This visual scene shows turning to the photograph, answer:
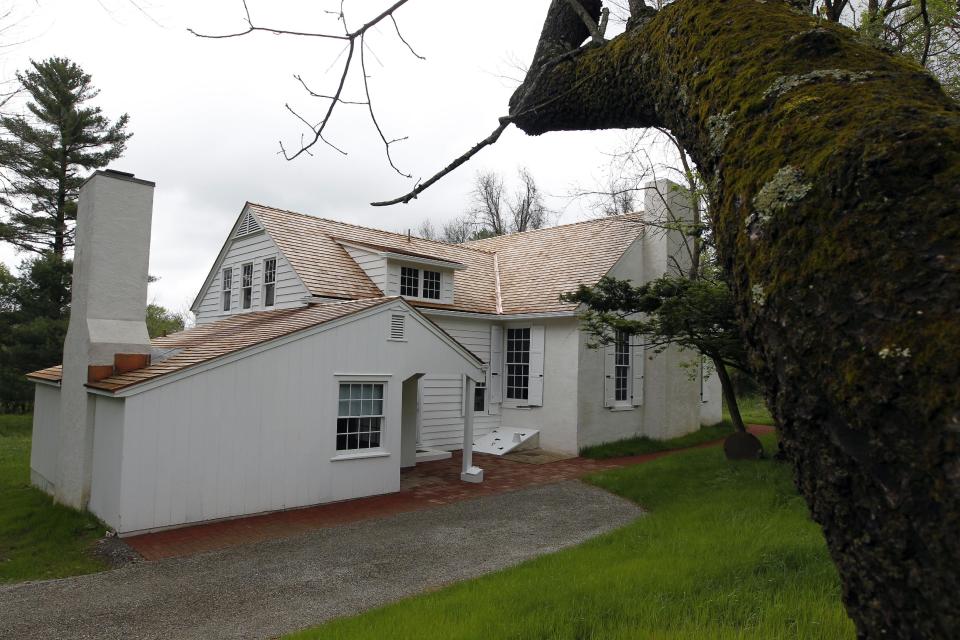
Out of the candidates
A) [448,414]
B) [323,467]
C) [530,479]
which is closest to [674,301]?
[530,479]

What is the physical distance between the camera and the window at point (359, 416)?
10461 mm

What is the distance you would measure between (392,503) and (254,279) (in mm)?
7986

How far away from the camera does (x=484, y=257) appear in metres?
20.3

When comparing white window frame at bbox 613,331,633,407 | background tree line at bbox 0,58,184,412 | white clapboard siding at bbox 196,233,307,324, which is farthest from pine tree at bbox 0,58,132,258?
white window frame at bbox 613,331,633,407

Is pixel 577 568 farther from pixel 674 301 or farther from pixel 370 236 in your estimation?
pixel 370 236

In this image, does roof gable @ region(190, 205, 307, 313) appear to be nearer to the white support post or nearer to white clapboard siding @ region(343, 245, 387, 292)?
white clapboard siding @ region(343, 245, 387, 292)

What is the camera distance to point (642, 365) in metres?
17.3

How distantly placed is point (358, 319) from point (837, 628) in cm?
830

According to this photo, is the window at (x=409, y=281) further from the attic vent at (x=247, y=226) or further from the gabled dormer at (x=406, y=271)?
the attic vent at (x=247, y=226)

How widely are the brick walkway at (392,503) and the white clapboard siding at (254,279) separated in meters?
5.10

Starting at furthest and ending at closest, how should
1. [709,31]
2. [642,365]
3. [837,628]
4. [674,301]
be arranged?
[642,365] → [674,301] → [837,628] → [709,31]

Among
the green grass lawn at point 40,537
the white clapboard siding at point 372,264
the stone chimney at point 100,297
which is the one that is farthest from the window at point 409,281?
the green grass lawn at point 40,537

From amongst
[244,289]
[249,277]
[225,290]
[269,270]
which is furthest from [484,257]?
[225,290]

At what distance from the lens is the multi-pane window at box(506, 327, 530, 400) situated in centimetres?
1659
